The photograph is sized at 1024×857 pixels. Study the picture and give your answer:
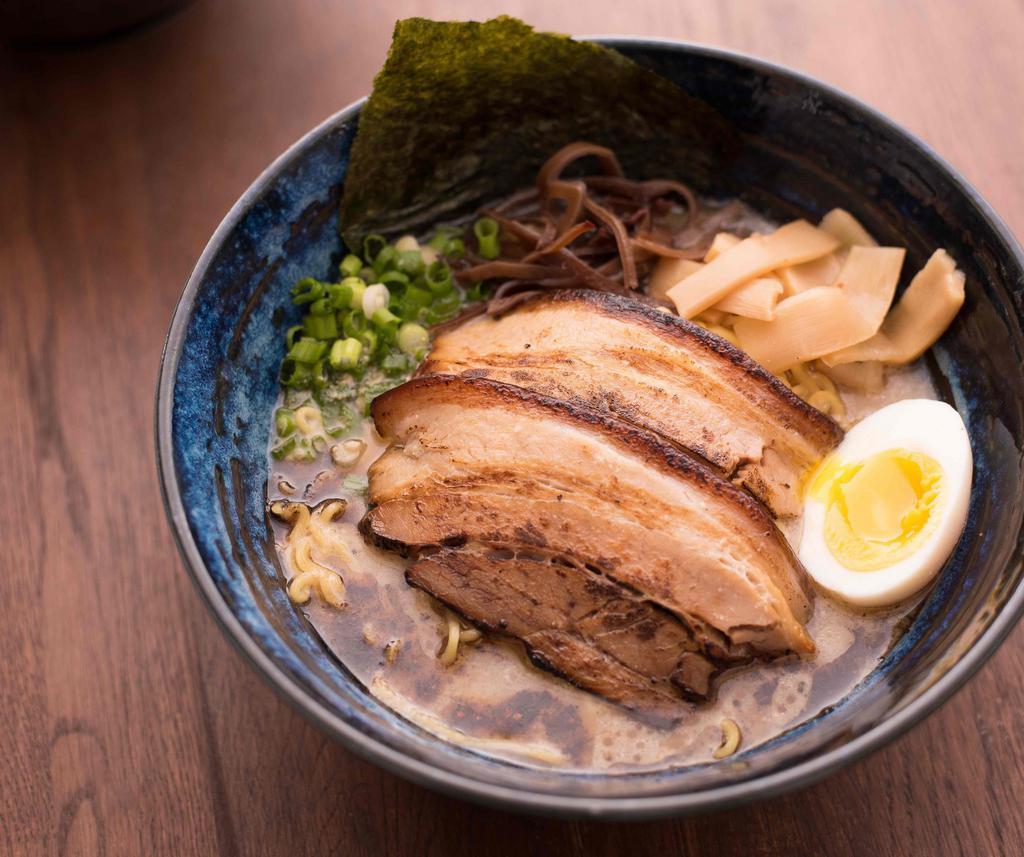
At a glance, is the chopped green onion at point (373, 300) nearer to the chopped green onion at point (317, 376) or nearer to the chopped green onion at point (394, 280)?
the chopped green onion at point (394, 280)

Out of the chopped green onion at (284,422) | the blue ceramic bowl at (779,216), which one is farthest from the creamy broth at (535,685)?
the chopped green onion at (284,422)

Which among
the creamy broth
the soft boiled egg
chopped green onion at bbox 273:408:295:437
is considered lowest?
the creamy broth

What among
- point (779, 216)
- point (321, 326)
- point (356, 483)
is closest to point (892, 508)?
point (779, 216)

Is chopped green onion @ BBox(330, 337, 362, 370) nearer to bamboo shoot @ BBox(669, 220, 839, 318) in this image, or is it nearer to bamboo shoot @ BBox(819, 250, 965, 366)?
bamboo shoot @ BBox(669, 220, 839, 318)

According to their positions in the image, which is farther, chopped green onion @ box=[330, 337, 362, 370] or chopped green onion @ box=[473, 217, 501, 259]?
chopped green onion @ box=[473, 217, 501, 259]

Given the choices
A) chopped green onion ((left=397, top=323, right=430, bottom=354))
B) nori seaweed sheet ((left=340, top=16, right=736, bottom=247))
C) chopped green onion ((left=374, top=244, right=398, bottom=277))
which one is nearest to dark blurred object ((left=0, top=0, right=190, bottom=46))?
nori seaweed sheet ((left=340, top=16, right=736, bottom=247))

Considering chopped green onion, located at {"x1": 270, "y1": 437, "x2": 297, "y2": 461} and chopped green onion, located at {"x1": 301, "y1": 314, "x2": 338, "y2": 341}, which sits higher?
chopped green onion, located at {"x1": 301, "y1": 314, "x2": 338, "y2": 341}

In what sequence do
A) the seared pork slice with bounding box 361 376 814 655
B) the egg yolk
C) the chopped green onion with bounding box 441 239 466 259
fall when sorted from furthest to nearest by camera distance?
the chopped green onion with bounding box 441 239 466 259, the egg yolk, the seared pork slice with bounding box 361 376 814 655

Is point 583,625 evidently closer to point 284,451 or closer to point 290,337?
point 284,451
